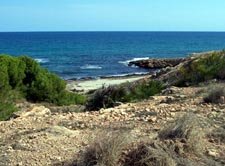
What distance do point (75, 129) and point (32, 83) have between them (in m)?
12.8

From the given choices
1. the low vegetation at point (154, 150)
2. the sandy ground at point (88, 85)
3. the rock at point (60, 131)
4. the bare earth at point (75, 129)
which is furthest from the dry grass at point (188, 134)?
the sandy ground at point (88, 85)

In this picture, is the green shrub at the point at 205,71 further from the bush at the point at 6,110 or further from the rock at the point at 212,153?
the rock at the point at 212,153

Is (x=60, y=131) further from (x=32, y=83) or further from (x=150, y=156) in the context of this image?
(x=32, y=83)

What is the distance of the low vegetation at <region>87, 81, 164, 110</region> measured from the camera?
1380 cm

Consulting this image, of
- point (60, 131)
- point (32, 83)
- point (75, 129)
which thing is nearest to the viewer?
point (60, 131)

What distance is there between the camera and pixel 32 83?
20.8 metres

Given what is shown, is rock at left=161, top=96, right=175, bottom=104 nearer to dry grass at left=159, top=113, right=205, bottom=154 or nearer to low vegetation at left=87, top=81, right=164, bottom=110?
low vegetation at left=87, top=81, right=164, bottom=110

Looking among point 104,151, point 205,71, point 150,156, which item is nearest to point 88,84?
point 205,71

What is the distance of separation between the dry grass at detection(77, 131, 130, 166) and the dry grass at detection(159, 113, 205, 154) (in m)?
0.82

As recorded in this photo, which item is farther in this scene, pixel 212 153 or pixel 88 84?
pixel 88 84

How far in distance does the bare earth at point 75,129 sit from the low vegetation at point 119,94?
3232mm

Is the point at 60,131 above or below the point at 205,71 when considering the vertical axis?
above

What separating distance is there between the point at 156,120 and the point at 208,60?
10.1 m

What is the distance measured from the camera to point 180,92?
1247cm
